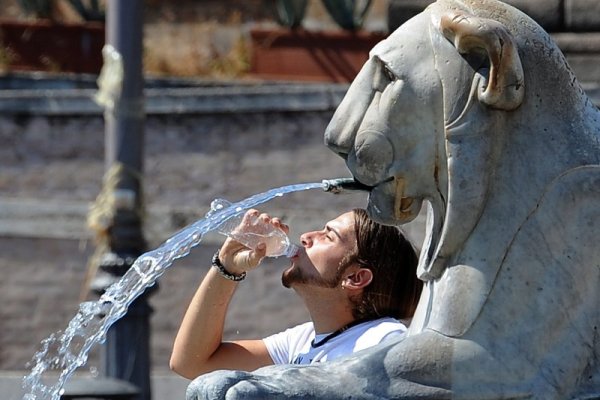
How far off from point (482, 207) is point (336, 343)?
0.95 meters

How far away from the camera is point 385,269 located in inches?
143

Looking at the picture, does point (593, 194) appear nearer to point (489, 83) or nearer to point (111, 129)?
point (489, 83)

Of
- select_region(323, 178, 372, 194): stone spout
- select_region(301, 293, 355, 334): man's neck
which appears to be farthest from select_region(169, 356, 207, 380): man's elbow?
select_region(323, 178, 372, 194): stone spout

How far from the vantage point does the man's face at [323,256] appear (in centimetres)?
354

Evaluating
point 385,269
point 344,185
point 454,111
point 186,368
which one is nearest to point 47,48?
point 186,368

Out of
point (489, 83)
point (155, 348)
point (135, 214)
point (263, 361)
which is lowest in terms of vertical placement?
point (155, 348)

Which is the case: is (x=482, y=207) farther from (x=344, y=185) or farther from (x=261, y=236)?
→ (x=261, y=236)

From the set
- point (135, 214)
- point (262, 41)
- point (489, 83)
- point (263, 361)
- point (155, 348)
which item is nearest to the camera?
point (489, 83)

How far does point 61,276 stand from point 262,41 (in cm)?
228

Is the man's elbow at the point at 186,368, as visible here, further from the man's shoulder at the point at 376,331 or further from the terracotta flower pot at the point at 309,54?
the terracotta flower pot at the point at 309,54

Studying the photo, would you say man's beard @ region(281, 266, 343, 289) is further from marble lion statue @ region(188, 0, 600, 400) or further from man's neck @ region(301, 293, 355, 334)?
marble lion statue @ region(188, 0, 600, 400)

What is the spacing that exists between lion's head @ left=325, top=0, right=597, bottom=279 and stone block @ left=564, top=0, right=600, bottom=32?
340cm

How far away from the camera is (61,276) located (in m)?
11.9

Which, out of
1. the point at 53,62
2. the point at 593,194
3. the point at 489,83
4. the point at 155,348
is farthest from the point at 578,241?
the point at 53,62
